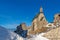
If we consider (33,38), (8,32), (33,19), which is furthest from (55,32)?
(33,19)

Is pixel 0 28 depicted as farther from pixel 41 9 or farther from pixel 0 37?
pixel 41 9

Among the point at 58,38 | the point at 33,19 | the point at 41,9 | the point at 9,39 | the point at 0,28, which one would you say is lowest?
the point at 9,39

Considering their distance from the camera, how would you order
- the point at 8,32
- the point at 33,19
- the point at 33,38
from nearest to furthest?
the point at 8,32
the point at 33,38
the point at 33,19

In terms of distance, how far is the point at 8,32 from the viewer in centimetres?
540

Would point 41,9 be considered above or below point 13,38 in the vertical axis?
above

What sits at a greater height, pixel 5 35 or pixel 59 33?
pixel 59 33

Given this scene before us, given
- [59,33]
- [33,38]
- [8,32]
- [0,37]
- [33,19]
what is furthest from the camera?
[33,19]

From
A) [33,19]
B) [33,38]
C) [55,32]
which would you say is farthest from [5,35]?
[33,19]

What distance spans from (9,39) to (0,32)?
15.1 inches

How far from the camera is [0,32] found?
17.1 feet

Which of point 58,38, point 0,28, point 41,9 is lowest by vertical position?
point 0,28

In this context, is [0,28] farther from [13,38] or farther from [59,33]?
[59,33]

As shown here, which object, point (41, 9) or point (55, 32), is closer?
point (55, 32)

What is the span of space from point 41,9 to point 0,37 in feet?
377
